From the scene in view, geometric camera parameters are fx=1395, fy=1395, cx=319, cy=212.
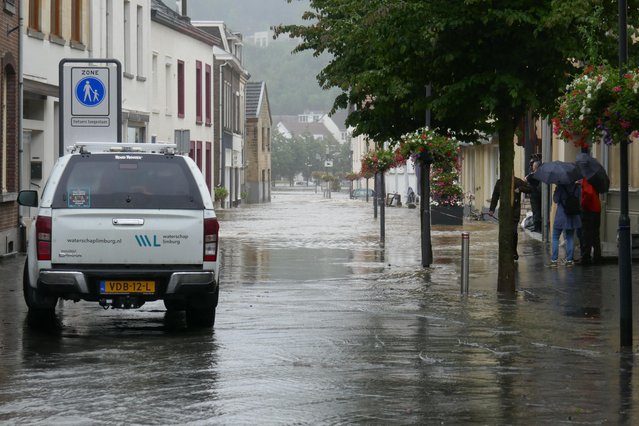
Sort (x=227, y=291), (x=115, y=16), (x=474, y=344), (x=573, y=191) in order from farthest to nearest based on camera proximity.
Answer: (x=115, y=16) < (x=573, y=191) < (x=227, y=291) < (x=474, y=344)

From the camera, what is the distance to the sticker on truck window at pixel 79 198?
12.9 m

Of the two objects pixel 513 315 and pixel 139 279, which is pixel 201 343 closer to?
pixel 139 279

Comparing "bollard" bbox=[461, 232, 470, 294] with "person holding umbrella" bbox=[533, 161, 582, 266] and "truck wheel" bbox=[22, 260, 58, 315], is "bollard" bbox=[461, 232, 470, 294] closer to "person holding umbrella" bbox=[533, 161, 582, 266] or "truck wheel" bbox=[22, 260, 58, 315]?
"person holding umbrella" bbox=[533, 161, 582, 266]

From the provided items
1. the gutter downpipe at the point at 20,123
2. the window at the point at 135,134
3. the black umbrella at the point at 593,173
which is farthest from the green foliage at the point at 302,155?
the black umbrella at the point at 593,173

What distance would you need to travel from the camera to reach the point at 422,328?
13.6 meters

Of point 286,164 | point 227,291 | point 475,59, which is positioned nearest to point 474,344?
point 475,59

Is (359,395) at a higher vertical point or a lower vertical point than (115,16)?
lower

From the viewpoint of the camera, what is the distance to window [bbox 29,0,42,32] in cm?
2878

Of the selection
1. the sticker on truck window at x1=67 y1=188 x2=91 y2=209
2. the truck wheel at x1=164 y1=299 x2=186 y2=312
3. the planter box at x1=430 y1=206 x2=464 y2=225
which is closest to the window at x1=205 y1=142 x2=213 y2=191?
the planter box at x1=430 y1=206 x2=464 y2=225

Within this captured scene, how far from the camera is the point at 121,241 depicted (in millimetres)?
12805

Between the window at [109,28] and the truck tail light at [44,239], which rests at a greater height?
the window at [109,28]

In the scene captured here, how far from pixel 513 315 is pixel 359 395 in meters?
5.73

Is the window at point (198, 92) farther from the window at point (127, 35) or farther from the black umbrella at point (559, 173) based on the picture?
the black umbrella at point (559, 173)

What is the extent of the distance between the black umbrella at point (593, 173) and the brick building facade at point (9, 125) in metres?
10.3
